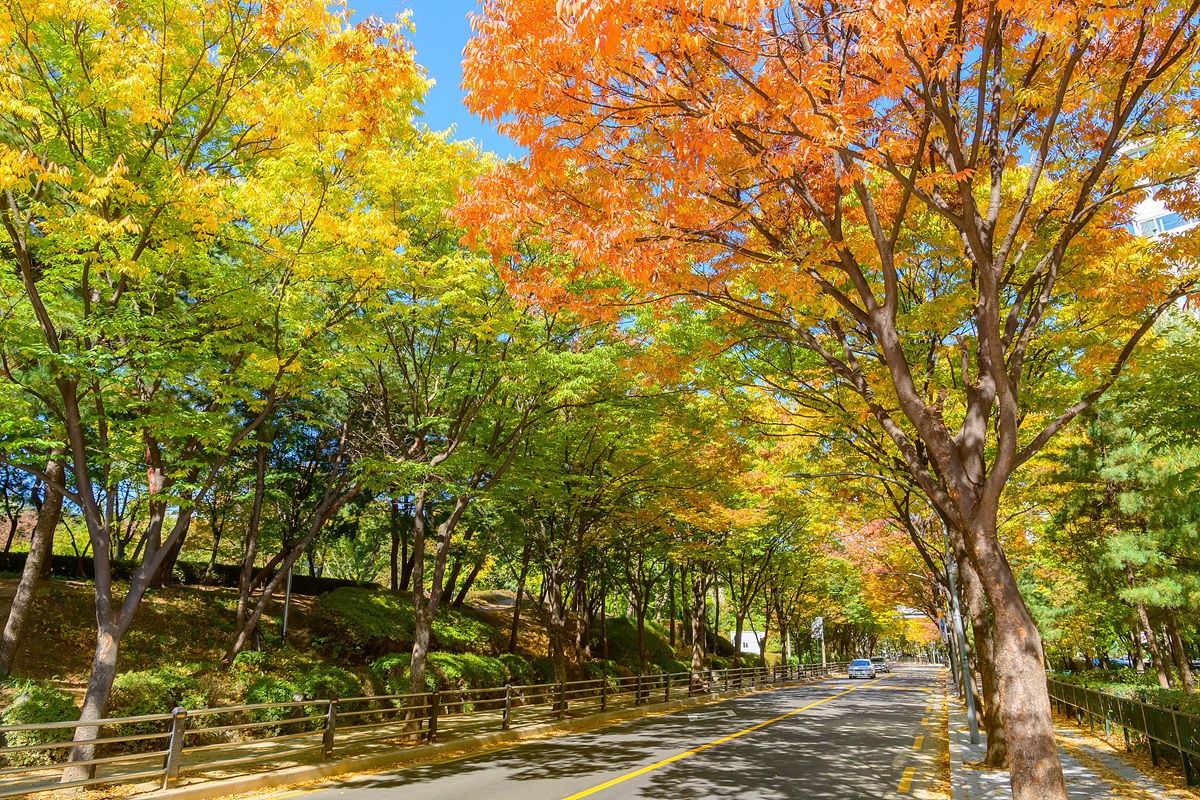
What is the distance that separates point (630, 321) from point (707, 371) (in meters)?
4.64

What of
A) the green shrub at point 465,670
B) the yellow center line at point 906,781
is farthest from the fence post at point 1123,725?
the green shrub at point 465,670

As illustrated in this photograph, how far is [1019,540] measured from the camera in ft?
91.3

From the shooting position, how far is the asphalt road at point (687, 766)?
9352 mm

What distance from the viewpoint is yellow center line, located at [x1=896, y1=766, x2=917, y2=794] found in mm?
9922

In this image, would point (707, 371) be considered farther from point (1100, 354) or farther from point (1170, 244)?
point (1170, 244)

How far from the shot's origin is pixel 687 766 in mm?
11430

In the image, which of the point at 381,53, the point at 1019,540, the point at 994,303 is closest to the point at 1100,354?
the point at 994,303

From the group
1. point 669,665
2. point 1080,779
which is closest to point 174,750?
point 1080,779

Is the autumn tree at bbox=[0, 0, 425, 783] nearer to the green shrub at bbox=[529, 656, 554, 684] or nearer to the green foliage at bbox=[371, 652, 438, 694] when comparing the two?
the green foliage at bbox=[371, 652, 438, 694]

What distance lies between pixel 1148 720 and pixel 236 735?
18.8 m

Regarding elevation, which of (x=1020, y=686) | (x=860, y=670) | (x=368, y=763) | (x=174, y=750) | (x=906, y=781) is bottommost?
(x=860, y=670)

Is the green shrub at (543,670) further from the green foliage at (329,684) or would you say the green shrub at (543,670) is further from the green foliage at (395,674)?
the green foliage at (329,684)

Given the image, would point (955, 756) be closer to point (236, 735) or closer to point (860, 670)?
point (236, 735)

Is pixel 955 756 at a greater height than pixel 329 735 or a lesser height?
lesser
